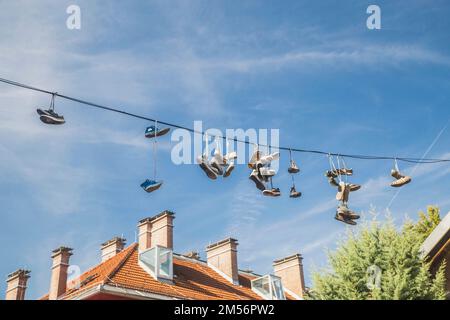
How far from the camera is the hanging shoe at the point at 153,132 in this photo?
8.06 meters

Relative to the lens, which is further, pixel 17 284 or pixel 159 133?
pixel 17 284

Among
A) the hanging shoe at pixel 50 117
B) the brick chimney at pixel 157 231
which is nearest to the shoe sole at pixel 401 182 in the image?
the hanging shoe at pixel 50 117

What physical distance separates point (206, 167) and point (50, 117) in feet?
8.30

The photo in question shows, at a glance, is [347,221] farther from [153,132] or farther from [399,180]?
[153,132]

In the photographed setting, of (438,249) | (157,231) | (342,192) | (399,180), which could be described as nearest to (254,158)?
(342,192)

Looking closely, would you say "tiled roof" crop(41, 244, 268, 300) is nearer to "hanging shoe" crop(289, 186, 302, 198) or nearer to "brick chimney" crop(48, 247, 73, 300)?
"brick chimney" crop(48, 247, 73, 300)

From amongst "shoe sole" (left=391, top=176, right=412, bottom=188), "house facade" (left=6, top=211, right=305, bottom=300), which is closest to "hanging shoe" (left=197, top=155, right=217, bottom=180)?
"shoe sole" (left=391, top=176, right=412, bottom=188)

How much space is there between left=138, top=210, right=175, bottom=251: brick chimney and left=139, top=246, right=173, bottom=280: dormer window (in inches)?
27.7

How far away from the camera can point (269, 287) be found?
19.2 m

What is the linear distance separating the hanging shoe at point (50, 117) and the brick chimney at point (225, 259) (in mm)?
12866

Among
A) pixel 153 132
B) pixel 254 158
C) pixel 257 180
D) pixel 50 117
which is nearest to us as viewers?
pixel 50 117

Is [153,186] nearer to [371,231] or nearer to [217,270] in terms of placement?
[371,231]

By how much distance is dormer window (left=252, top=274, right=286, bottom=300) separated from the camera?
19125 mm

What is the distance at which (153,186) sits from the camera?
328 inches
